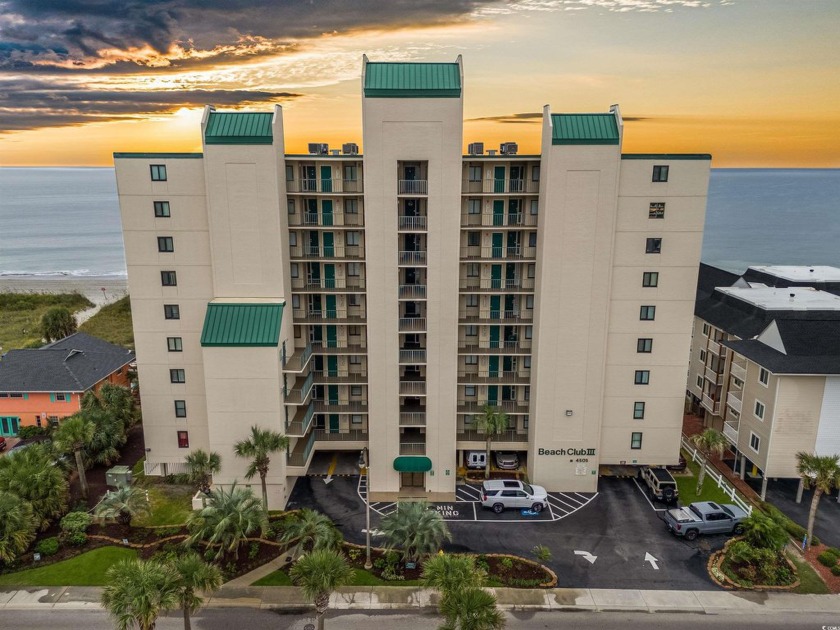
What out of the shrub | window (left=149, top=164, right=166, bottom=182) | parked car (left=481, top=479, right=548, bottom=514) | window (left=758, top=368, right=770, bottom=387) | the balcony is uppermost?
window (left=149, top=164, right=166, bottom=182)

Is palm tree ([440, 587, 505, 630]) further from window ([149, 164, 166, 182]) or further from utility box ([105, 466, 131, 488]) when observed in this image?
window ([149, 164, 166, 182])

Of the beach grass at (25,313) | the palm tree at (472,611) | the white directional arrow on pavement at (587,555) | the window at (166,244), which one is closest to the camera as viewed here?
the palm tree at (472,611)

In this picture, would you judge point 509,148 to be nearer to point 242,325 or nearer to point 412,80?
point 412,80

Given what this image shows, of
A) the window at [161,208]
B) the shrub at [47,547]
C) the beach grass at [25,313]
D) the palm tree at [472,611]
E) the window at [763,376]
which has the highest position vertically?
the window at [161,208]

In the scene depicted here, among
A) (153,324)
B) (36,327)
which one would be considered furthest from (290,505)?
(36,327)

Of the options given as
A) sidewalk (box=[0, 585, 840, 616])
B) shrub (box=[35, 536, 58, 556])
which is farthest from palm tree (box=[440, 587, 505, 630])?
shrub (box=[35, 536, 58, 556])

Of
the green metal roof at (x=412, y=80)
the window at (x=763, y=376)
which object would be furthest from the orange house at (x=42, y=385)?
the window at (x=763, y=376)

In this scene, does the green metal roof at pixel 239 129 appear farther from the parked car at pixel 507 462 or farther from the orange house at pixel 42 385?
the parked car at pixel 507 462
